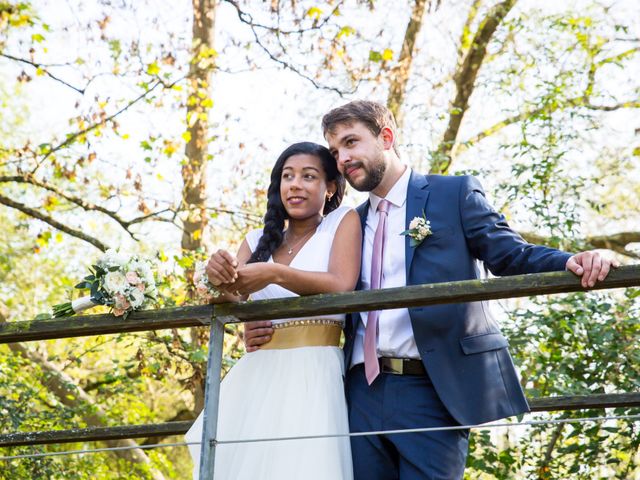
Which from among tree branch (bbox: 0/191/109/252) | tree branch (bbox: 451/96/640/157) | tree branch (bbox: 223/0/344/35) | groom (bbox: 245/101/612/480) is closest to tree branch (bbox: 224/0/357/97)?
tree branch (bbox: 223/0/344/35)

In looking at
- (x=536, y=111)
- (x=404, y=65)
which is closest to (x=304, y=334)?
(x=536, y=111)

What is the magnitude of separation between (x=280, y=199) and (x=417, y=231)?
765mm

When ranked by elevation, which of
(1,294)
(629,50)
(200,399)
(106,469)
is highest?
(629,50)

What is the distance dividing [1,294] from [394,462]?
12.6 meters

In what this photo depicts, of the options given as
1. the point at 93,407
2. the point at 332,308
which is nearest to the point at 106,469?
the point at 93,407

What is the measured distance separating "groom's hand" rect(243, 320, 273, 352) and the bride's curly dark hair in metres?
0.27

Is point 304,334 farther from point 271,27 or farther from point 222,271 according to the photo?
point 271,27

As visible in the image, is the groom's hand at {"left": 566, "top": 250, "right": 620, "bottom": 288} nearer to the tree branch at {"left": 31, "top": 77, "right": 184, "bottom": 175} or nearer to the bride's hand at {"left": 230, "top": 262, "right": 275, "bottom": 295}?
the bride's hand at {"left": 230, "top": 262, "right": 275, "bottom": 295}

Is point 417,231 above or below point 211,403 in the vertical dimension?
above

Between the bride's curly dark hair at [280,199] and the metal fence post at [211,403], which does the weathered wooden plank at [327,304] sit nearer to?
the metal fence post at [211,403]

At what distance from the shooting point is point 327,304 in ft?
9.25

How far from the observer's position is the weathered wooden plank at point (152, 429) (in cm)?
354

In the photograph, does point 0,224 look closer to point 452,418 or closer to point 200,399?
point 200,399

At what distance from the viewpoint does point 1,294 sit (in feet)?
48.2
